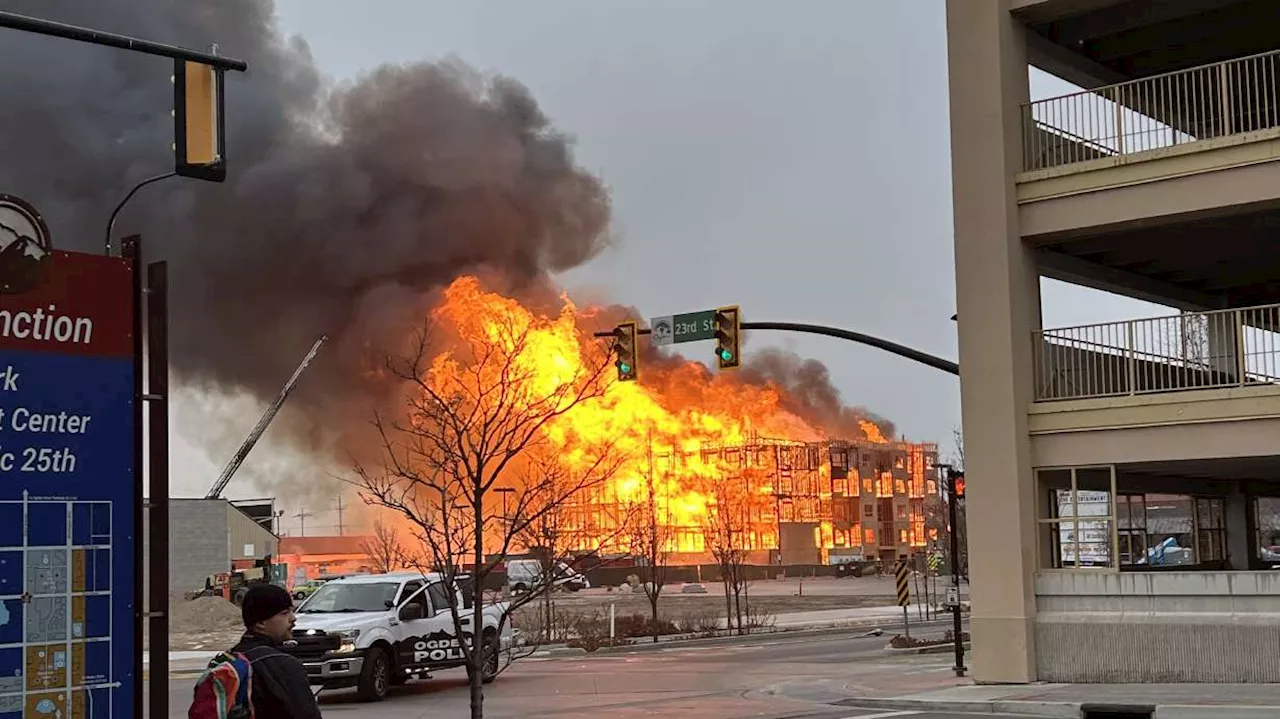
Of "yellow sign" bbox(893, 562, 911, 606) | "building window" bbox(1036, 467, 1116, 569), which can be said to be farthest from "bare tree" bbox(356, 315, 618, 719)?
"yellow sign" bbox(893, 562, 911, 606)

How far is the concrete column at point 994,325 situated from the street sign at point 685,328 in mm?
4696

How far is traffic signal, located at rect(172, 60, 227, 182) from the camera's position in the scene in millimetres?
11102

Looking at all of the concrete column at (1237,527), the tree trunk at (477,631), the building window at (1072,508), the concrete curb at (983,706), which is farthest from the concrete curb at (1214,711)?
the concrete column at (1237,527)

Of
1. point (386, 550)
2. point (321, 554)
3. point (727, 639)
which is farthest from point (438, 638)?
point (321, 554)

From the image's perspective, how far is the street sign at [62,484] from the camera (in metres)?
6.89

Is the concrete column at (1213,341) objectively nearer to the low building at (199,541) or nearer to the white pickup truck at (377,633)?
the white pickup truck at (377,633)

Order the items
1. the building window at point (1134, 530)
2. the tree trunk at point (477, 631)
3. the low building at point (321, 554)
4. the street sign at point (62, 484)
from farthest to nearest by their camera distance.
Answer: the low building at point (321, 554), the building window at point (1134, 530), the tree trunk at point (477, 631), the street sign at point (62, 484)

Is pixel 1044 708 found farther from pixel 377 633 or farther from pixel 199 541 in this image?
pixel 199 541

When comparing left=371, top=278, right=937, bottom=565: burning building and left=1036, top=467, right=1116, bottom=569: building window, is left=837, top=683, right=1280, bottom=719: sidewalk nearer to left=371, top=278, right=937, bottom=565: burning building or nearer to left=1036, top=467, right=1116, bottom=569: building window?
left=1036, top=467, right=1116, bottom=569: building window

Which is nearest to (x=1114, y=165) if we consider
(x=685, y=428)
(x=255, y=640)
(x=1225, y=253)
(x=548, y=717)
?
(x=1225, y=253)

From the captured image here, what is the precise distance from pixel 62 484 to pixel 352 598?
14.9 m

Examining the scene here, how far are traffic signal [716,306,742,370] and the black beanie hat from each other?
1922cm

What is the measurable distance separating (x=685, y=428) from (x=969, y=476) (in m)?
69.6

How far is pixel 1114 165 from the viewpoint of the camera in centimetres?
2061
